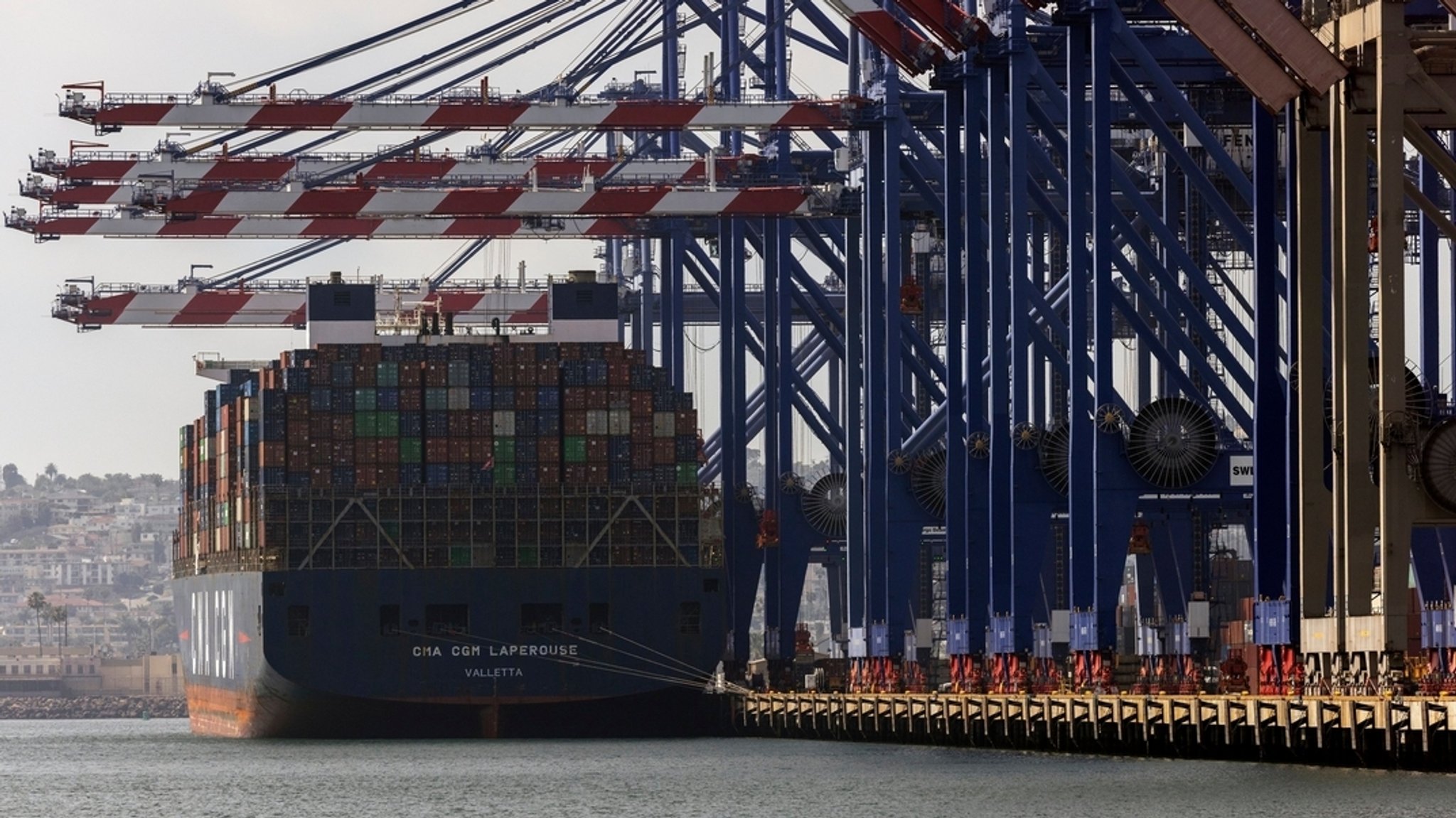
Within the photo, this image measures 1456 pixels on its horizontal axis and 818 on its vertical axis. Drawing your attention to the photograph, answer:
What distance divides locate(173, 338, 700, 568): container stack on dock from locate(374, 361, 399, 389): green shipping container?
0.03 meters

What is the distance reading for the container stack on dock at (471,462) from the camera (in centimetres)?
7100

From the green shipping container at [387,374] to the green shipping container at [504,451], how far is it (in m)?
2.56

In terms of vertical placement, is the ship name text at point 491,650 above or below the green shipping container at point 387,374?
below

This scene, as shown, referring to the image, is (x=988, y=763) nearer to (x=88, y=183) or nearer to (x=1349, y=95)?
(x=1349, y=95)

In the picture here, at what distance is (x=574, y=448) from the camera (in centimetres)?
7150

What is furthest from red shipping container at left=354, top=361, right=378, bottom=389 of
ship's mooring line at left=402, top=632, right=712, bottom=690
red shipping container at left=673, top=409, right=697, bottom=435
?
red shipping container at left=673, top=409, right=697, bottom=435

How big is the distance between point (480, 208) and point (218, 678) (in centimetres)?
2160

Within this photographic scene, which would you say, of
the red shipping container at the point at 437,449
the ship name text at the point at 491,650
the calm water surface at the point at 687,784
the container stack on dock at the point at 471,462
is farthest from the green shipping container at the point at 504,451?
the calm water surface at the point at 687,784

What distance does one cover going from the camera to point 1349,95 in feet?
131

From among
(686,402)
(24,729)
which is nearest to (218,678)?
(686,402)

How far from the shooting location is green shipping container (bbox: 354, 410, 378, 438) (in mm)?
71250

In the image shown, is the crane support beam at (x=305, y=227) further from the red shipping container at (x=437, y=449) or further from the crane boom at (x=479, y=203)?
the red shipping container at (x=437, y=449)

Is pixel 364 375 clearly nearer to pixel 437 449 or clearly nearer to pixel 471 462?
pixel 437 449

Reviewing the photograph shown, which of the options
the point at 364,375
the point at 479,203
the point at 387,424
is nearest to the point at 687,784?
the point at 479,203
